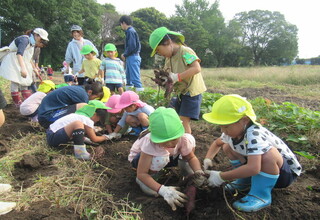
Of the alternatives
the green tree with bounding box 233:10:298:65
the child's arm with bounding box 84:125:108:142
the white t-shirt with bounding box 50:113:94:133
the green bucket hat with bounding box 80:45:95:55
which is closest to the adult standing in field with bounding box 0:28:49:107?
the green bucket hat with bounding box 80:45:95:55

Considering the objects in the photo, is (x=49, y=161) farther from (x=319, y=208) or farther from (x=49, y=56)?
(x=49, y=56)

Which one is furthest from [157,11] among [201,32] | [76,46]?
[76,46]

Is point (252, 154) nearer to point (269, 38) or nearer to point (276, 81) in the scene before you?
point (276, 81)

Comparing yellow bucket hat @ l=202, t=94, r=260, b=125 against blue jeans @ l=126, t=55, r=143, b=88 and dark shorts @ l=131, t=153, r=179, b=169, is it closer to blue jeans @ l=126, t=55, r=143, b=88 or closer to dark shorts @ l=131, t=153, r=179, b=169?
dark shorts @ l=131, t=153, r=179, b=169

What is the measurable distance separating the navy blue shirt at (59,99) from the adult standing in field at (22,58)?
170 centimetres

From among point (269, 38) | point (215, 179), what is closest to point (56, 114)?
point (215, 179)

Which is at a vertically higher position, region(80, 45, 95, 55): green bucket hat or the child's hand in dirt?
region(80, 45, 95, 55): green bucket hat

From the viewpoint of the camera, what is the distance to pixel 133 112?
314 cm

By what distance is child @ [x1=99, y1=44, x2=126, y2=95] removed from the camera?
5.08 m

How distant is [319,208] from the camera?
5.52 feet

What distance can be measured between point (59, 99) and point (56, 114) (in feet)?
0.70

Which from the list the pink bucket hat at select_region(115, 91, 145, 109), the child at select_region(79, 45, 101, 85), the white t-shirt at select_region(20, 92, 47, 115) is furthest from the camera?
the child at select_region(79, 45, 101, 85)

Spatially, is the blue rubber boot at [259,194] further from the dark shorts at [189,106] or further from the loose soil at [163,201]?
the dark shorts at [189,106]

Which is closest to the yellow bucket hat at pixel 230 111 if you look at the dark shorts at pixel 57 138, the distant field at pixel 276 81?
the dark shorts at pixel 57 138
